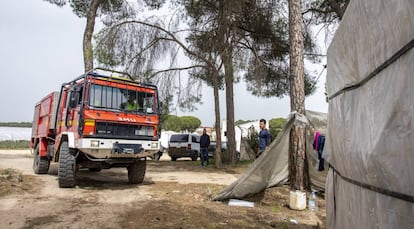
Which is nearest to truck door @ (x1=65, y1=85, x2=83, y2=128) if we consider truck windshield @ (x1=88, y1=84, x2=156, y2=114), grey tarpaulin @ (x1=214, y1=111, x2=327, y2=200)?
truck windshield @ (x1=88, y1=84, x2=156, y2=114)

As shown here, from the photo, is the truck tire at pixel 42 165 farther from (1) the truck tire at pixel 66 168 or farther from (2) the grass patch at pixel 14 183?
(1) the truck tire at pixel 66 168

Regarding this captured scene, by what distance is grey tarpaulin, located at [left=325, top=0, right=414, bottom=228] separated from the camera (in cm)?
141

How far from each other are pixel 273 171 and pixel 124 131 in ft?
12.0

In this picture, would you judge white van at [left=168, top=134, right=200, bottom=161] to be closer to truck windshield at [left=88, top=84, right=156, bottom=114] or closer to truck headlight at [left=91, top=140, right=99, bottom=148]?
truck windshield at [left=88, top=84, right=156, bottom=114]

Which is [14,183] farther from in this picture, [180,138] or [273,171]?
[180,138]

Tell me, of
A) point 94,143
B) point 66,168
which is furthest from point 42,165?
point 94,143

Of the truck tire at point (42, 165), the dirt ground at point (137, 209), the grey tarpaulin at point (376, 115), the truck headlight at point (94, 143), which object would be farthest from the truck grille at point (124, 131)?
the grey tarpaulin at point (376, 115)

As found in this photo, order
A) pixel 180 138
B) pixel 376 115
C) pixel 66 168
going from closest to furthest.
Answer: pixel 376 115 → pixel 66 168 → pixel 180 138

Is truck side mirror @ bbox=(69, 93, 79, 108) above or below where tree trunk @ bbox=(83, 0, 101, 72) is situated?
below

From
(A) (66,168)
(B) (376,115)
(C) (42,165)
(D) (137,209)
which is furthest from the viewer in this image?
(C) (42,165)

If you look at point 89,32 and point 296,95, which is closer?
point 296,95

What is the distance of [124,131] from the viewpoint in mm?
7973

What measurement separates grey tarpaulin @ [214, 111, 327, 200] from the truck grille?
2.66m

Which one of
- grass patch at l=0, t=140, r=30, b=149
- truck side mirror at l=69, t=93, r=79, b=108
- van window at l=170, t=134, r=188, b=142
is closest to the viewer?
truck side mirror at l=69, t=93, r=79, b=108
